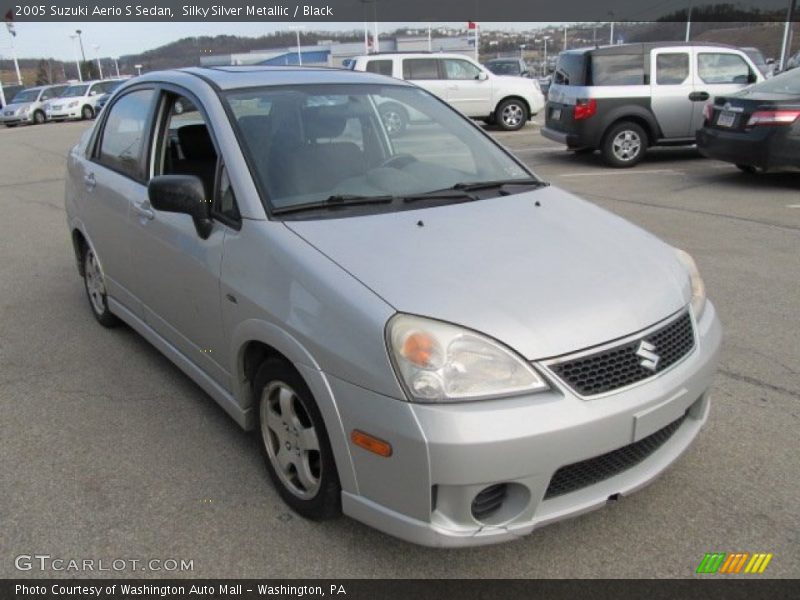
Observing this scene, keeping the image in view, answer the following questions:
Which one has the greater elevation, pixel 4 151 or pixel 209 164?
pixel 209 164

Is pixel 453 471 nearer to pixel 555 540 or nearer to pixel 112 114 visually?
A: pixel 555 540

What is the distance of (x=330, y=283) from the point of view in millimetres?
2348

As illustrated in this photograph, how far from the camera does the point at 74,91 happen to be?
1219 inches

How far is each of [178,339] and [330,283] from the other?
1.46 metres

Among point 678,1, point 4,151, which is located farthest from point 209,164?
point 678,1

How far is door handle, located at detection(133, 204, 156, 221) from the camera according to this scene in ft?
11.4

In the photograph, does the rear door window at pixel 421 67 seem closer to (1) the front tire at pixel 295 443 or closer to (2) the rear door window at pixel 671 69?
(2) the rear door window at pixel 671 69

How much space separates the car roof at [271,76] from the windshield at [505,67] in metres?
21.7

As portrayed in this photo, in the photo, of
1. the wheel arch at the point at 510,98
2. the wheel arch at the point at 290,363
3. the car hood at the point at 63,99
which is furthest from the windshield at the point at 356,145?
the car hood at the point at 63,99

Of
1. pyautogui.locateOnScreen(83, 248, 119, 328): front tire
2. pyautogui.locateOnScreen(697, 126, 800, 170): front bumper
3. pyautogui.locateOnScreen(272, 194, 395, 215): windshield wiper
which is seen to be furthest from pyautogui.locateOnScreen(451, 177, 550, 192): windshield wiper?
pyautogui.locateOnScreen(697, 126, 800, 170): front bumper

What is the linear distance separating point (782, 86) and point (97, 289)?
28.0ft

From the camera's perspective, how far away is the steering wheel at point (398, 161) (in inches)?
129

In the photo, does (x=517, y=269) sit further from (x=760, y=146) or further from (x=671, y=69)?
(x=671, y=69)

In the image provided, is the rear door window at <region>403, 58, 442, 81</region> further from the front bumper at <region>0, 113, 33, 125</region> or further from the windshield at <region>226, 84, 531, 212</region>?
the front bumper at <region>0, 113, 33, 125</region>
